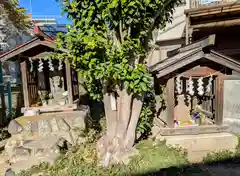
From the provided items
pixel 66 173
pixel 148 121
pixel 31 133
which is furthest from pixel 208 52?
pixel 31 133

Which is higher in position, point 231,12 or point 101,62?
point 231,12

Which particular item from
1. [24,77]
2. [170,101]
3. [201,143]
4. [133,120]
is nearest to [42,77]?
[24,77]

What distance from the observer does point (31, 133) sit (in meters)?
5.62

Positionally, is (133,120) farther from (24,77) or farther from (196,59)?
(24,77)

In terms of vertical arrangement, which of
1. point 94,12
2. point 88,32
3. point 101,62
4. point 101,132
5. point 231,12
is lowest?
point 101,132

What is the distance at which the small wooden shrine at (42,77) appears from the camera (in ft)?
19.0

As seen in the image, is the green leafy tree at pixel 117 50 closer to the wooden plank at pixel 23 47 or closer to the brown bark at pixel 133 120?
the brown bark at pixel 133 120

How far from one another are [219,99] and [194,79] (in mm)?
807

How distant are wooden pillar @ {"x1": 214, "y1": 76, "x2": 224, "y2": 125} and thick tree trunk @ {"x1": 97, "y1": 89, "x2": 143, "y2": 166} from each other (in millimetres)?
1988

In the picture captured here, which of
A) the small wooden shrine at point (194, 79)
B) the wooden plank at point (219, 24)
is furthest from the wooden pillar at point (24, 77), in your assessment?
the wooden plank at point (219, 24)

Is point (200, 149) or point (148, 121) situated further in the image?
point (148, 121)

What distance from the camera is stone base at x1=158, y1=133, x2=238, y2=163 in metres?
4.77

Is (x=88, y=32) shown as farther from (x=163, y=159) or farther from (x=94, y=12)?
(x=163, y=159)

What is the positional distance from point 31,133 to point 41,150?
115cm
